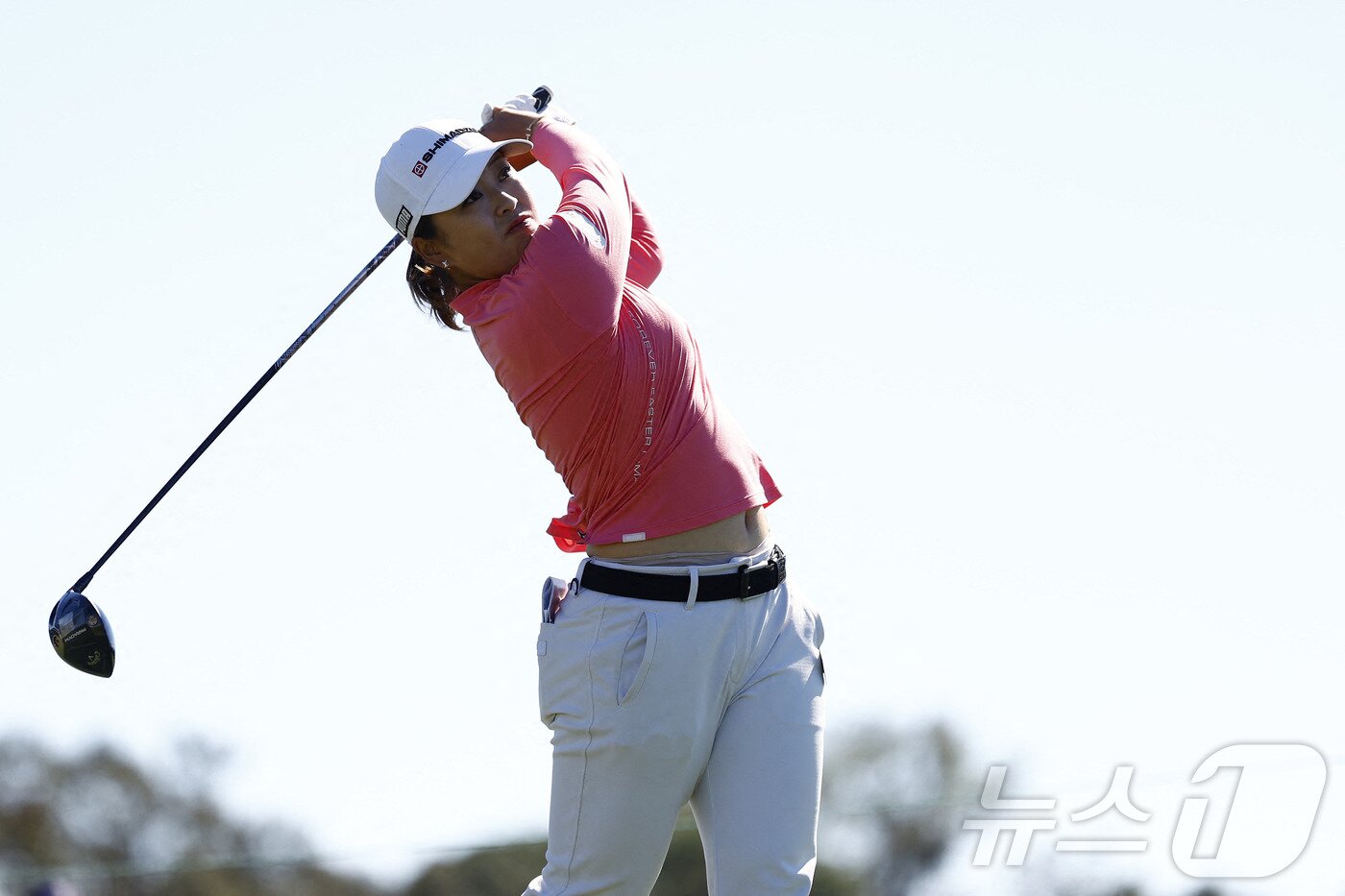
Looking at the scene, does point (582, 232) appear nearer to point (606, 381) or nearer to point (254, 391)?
point (606, 381)

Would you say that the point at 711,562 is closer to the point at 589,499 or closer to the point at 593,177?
the point at 589,499

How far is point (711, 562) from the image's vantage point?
10.8 ft

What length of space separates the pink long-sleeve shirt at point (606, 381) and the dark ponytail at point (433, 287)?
20 centimetres

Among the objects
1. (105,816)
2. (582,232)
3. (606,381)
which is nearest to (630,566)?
(606,381)

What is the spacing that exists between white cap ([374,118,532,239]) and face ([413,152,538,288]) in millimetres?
28

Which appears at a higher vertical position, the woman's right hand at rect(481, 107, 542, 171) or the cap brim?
the woman's right hand at rect(481, 107, 542, 171)

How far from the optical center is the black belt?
10.6 ft

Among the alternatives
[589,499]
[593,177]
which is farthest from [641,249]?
[589,499]

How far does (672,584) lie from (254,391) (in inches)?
40.9

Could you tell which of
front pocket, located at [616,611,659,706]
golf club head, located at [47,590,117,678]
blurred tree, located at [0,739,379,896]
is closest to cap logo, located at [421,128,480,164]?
front pocket, located at [616,611,659,706]

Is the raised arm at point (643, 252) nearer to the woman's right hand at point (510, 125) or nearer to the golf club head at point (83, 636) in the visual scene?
the woman's right hand at point (510, 125)

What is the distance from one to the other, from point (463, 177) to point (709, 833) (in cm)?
122

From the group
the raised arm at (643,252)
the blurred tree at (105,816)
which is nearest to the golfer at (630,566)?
the raised arm at (643,252)

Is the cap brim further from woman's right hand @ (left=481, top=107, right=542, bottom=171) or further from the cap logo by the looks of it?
woman's right hand @ (left=481, top=107, right=542, bottom=171)
